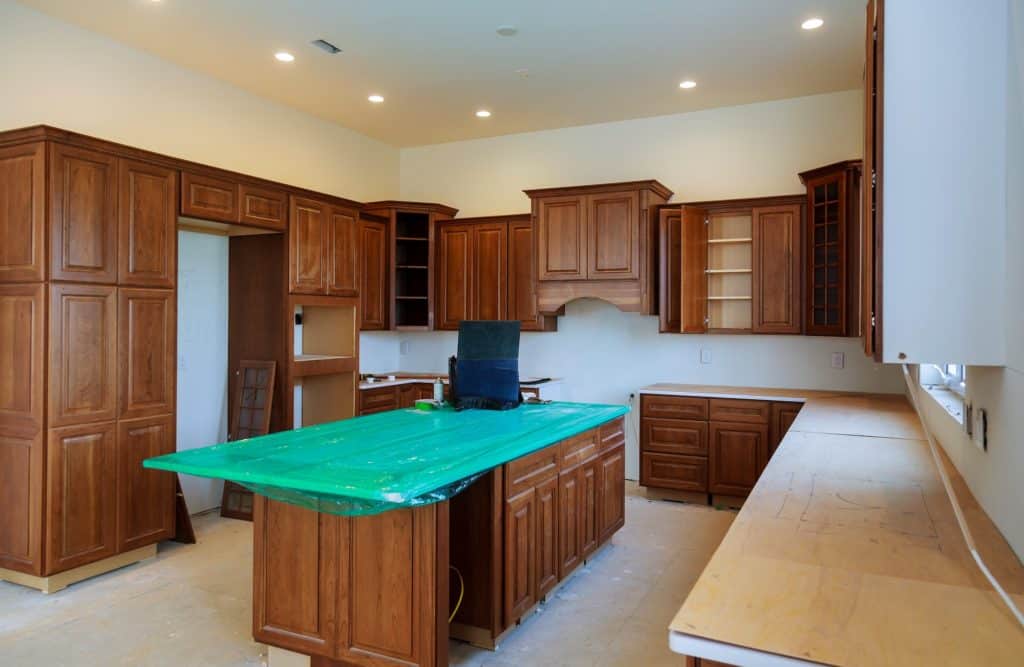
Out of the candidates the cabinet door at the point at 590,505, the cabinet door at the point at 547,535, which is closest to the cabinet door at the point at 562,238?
the cabinet door at the point at 590,505

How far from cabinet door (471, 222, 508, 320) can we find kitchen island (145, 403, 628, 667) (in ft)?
9.61

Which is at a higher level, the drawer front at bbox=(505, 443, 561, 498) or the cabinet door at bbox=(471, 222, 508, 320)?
the cabinet door at bbox=(471, 222, 508, 320)

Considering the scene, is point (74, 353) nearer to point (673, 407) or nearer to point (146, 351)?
point (146, 351)

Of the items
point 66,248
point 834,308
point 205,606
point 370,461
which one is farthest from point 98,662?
point 834,308

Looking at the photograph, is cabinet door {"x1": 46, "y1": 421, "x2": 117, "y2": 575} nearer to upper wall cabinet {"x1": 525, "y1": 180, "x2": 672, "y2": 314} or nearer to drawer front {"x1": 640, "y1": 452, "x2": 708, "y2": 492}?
upper wall cabinet {"x1": 525, "y1": 180, "x2": 672, "y2": 314}

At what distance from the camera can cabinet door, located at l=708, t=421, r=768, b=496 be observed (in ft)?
16.2

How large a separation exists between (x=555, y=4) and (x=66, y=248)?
2969 mm

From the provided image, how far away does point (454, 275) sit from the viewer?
20.8ft

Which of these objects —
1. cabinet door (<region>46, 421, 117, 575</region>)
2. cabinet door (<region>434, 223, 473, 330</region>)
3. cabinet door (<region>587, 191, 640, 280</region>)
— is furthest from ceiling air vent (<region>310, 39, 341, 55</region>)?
cabinet door (<region>46, 421, 117, 575</region>)

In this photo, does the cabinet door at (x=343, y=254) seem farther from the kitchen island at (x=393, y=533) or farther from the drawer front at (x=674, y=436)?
the drawer front at (x=674, y=436)

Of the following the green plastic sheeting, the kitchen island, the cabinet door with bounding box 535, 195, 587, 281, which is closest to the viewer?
the green plastic sheeting

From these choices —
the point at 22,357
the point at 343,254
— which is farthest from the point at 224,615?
the point at 343,254

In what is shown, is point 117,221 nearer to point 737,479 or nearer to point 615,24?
point 615,24

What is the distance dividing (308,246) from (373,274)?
3.53 feet
